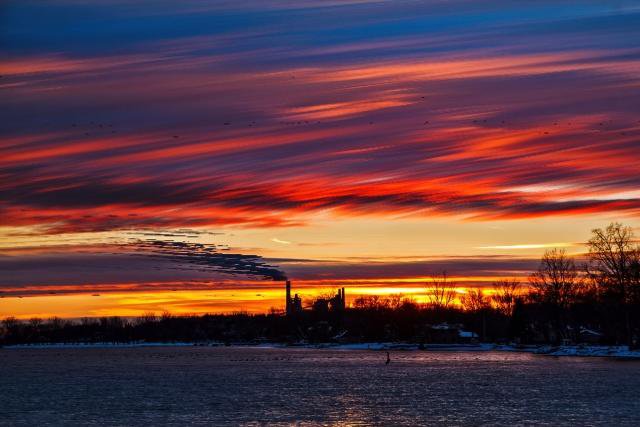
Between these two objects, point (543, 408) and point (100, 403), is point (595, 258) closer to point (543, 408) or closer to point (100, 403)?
point (543, 408)

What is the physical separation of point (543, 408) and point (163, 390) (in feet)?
120

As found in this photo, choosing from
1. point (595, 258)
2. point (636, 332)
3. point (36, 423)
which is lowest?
point (36, 423)

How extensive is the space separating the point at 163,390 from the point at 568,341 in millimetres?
119101

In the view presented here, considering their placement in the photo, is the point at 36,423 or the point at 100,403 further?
the point at 100,403

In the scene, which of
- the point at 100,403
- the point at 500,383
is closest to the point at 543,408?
the point at 500,383

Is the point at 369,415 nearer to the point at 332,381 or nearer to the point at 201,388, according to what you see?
the point at 201,388

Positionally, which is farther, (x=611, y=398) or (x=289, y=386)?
(x=289, y=386)

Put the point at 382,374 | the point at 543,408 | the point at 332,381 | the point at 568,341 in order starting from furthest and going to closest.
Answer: the point at 568,341
the point at 382,374
the point at 332,381
the point at 543,408

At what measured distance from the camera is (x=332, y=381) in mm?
96188

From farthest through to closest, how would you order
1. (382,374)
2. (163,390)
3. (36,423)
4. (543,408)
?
(382,374) < (163,390) < (543,408) < (36,423)

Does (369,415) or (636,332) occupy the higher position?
(636,332)

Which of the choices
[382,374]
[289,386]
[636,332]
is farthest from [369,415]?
[636,332]

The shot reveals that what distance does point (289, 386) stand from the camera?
3477 inches

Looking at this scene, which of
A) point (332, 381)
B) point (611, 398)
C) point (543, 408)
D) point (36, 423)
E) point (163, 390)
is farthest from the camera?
point (332, 381)
